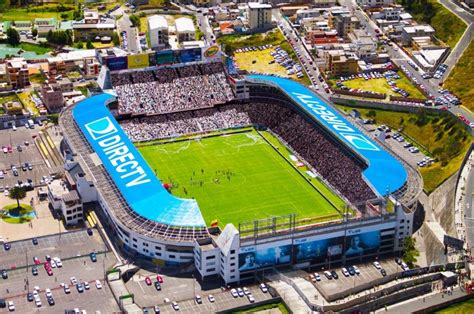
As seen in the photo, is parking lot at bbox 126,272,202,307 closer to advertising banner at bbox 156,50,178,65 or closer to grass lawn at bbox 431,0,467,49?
advertising banner at bbox 156,50,178,65

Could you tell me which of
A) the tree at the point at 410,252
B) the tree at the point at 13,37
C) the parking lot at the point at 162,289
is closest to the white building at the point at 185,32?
the tree at the point at 13,37

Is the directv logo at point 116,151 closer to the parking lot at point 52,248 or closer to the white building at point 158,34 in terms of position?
the parking lot at point 52,248

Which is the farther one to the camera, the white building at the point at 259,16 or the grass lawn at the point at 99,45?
the white building at the point at 259,16

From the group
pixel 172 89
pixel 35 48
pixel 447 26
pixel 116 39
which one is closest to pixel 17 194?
pixel 172 89

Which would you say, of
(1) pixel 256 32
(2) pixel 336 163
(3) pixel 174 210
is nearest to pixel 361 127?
(2) pixel 336 163

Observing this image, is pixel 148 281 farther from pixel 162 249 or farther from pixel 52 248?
pixel 52 248
